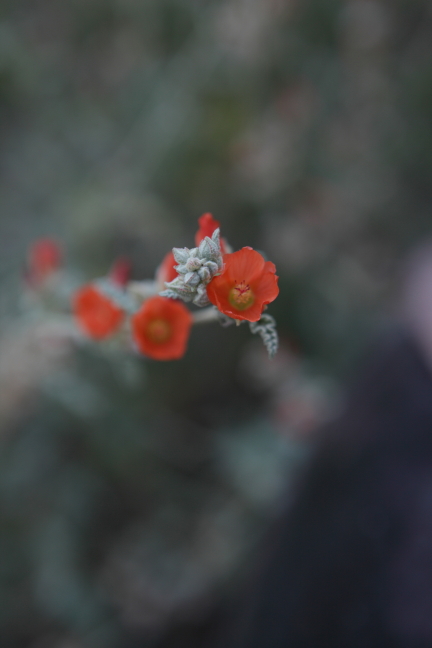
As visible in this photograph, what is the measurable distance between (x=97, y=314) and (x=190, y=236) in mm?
1679

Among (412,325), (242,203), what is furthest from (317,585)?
(242,203)

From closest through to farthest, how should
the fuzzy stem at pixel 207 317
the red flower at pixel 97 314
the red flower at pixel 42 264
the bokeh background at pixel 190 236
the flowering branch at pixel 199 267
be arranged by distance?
the flowering branch at pixel 199 267 → the fuzzy stem at pixel 207 317 → the red flower at pixel 97 314 → the red flower at pixel 42 264 → the bokeh background at pixel 190 236

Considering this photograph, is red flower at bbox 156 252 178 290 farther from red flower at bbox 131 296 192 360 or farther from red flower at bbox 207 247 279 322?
red flower at bbox 207 247 279 322

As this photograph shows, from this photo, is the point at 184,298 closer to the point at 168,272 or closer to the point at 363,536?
the point at 168,272

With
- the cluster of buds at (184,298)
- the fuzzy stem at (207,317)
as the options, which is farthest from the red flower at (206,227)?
the fuzzy stem at (207,317)

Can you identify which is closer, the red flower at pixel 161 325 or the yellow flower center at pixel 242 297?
the yellow flower center at pixel 242 297

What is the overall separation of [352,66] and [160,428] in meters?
2.16

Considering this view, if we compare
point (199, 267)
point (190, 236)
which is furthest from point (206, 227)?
point (190, 236)

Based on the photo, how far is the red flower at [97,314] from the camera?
1029mm

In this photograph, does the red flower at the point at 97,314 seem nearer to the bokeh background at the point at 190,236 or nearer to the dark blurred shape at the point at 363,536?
the dark blurred shape at the point at 363,536

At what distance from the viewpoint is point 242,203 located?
8.55 ft

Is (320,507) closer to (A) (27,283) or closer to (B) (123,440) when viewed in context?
(A) (27,283)

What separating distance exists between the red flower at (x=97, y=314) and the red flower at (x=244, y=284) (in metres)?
0.34

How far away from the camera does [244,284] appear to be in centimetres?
73
